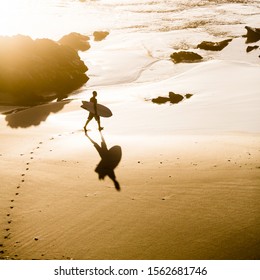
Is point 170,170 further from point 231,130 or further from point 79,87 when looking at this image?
point 79,87

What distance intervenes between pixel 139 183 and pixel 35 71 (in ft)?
48.5

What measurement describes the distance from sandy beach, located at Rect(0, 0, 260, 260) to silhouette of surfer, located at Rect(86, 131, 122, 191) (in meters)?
0.15

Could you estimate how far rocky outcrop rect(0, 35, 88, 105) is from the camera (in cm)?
1922

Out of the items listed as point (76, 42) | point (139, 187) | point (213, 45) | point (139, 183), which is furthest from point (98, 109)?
point (76, 42)

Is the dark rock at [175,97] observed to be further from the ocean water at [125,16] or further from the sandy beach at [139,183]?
the ocean water at [125,16]

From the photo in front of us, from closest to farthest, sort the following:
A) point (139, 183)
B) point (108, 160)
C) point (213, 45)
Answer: point (139, 183), point (108, 160), point (213, 45)

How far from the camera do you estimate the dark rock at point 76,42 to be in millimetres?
29028

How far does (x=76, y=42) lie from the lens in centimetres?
2955

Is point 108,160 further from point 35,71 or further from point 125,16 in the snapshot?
point 125,16

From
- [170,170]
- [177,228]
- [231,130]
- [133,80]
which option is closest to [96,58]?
[133,80]

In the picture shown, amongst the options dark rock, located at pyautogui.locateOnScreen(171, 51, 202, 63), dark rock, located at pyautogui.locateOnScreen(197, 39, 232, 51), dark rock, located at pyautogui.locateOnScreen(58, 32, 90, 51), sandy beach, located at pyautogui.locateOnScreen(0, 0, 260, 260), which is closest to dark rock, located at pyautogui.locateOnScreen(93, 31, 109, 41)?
dark rock, located at pyautogui.locateOnScreen(58, 32, 90, 51)

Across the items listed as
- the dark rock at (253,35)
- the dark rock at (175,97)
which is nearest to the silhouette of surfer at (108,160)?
the dark rock at (175,97)

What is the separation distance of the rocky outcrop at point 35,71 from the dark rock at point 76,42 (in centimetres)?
587
